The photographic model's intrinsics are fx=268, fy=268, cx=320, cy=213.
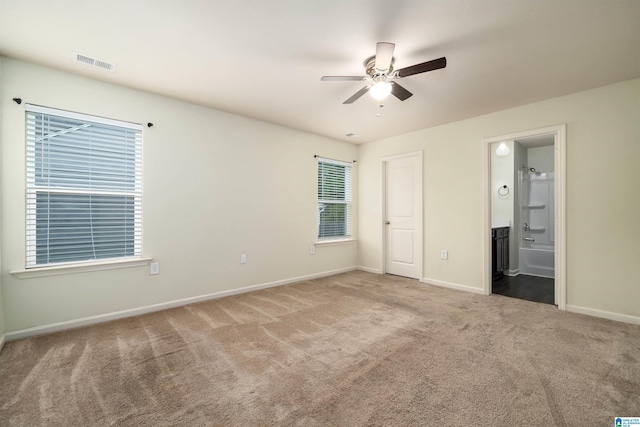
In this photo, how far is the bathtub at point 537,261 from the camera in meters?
4.93

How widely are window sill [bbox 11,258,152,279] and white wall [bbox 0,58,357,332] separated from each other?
5 centimetres

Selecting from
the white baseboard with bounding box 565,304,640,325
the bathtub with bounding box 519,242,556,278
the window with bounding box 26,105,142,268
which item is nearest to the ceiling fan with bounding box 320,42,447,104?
the window with bounding box 26,105,142,268

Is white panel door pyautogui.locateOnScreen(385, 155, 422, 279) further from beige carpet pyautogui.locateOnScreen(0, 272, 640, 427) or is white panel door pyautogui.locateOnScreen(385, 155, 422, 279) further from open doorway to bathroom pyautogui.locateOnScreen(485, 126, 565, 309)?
beige carpet pyautogui.locateOnScreen(0, 272, 640, 427)

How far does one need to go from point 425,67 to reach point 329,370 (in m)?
2.43

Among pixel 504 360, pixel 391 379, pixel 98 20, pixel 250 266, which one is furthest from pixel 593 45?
pixel 250 266

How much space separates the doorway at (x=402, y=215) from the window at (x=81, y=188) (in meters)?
3.93

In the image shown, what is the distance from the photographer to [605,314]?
293 cm

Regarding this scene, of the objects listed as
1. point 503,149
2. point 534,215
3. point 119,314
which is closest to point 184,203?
point 119,314

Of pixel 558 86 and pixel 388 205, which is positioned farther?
pixel 388 205

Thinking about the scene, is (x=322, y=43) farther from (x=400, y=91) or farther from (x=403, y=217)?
(x=403, y=217)

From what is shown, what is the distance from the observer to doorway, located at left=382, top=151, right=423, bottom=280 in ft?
15.2

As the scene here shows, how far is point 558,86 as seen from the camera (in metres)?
2.96

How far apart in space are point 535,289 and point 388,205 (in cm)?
260

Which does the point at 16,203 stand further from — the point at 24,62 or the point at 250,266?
the point at 250,266
